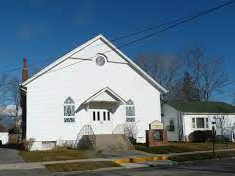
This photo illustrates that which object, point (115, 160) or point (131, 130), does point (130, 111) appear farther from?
point (115, 160)

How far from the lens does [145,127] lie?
33969 mm

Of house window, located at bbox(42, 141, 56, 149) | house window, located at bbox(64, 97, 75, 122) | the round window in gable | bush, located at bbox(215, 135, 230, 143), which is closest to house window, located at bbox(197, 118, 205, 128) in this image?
bush, located at bbox(215, 135, 230, 143)

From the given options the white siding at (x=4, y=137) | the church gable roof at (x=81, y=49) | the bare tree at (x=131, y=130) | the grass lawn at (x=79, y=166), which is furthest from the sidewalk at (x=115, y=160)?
the white siding at (x=4, y=137)

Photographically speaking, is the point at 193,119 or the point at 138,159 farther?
the point at 193,119

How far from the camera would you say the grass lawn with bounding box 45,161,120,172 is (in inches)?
763

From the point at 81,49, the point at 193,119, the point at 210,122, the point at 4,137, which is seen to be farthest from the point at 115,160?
the point at 4,137

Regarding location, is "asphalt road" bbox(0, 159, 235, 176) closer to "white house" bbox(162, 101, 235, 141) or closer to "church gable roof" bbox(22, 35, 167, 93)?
"church gable roof" bbox(22, 35, 167, 93)

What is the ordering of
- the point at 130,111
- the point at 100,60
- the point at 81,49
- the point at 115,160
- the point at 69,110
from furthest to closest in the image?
the point at 130,111 → the point at 100,60 → the point at 81,49 → the point at 69,110 → the point at 115,160

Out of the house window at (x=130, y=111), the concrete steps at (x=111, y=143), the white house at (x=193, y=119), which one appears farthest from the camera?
the white house at (x=193, y=119)

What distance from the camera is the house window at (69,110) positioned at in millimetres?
30766

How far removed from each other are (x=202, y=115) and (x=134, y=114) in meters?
11.0

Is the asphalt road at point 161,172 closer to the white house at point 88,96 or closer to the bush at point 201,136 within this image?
the white house at point 88,96

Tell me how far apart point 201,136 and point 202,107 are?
4.96 m

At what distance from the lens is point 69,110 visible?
3086cm
